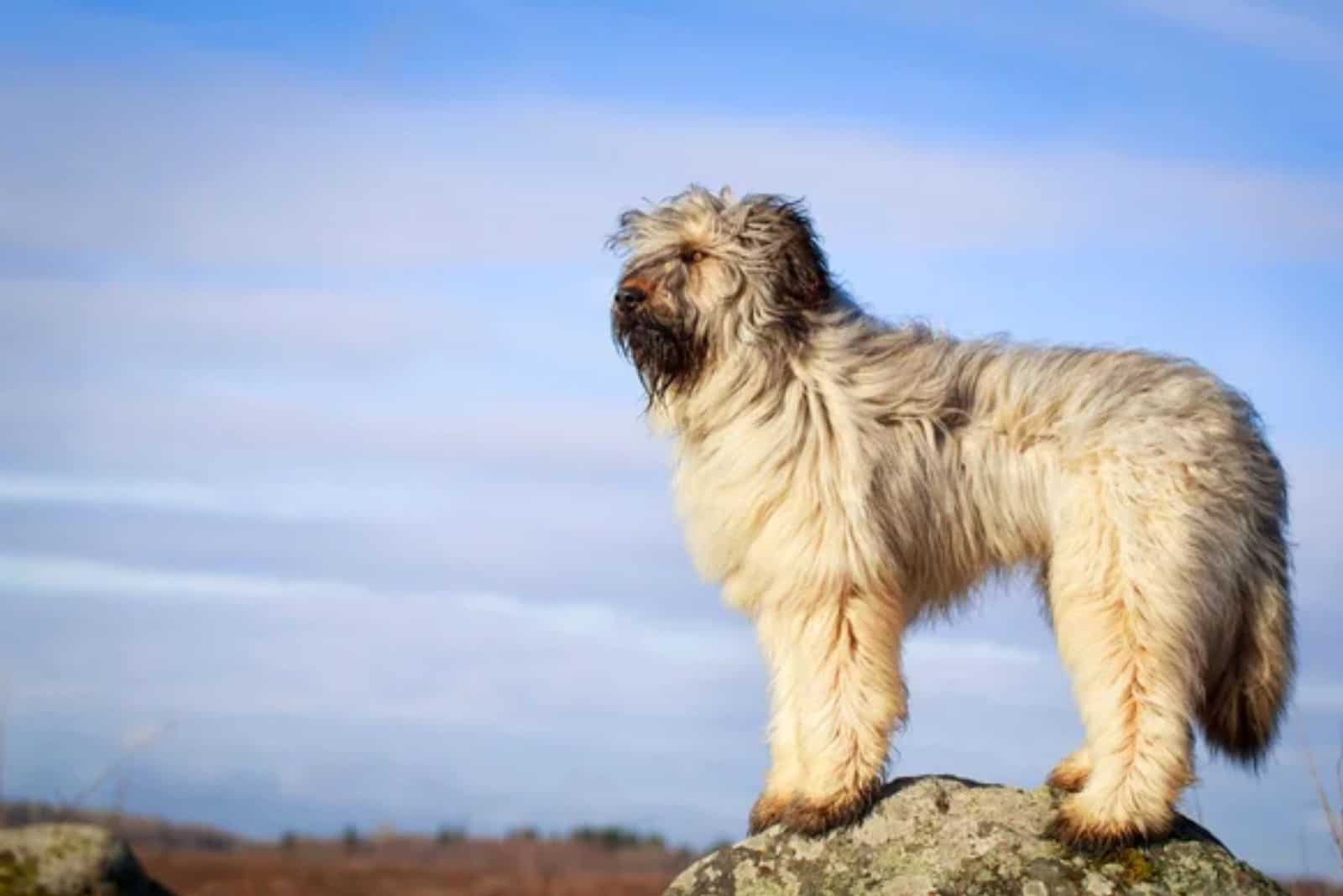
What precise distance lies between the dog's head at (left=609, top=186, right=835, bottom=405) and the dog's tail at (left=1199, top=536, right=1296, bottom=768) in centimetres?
224

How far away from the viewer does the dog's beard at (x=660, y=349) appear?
7.45 m

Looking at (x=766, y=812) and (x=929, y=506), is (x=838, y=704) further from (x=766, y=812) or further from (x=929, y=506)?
(x=929, y=506)

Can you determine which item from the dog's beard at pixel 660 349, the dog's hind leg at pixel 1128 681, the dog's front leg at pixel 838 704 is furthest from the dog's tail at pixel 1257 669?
the dog's beard at pixel 660 349

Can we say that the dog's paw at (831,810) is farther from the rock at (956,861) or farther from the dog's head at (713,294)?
the dog's head at (713,294)

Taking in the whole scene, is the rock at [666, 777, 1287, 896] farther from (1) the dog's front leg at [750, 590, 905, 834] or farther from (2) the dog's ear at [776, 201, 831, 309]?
(2) the dog's ear at [776, 201, 831, 309]

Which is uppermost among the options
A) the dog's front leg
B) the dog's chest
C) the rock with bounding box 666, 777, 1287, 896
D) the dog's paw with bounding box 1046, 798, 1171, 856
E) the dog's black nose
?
the dog's black nose

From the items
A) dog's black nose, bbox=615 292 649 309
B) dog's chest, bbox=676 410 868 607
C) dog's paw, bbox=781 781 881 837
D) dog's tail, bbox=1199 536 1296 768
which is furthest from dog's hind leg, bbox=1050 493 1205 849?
dog's black nose, bbox=615 292 649 309

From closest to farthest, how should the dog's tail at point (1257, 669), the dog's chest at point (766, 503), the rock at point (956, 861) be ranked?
the rock at point (956, 861), the dog's chest at point (766, 503), the dog's tail at point (1257, 669)

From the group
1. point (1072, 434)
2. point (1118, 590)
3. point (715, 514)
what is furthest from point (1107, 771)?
point (715, 514)

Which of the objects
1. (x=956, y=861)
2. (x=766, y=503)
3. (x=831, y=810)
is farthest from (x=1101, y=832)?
(x=766, y=503)

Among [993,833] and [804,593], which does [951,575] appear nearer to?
[804,593]

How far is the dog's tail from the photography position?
7.34 meters

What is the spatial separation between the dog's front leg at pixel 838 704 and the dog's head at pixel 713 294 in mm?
1188

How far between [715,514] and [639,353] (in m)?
0.80
